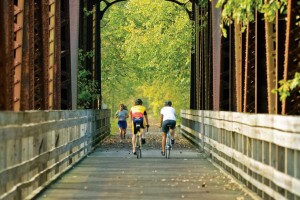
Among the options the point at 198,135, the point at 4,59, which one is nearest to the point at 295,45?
the point at 4,59

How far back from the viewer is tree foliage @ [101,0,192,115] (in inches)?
2157

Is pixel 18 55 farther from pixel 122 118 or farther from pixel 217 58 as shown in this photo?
pixel 122 118

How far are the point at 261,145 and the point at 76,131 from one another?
31.3ft

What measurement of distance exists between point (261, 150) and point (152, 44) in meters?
41.6

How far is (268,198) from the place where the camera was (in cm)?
1410

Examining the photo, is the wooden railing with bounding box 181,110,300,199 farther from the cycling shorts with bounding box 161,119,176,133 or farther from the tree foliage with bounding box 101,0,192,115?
the tree foliage with bounding box 101,0,192,115

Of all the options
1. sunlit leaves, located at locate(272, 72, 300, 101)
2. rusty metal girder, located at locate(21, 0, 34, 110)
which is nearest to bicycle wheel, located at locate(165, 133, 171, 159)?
rusty metal girder, located at locate(21, 0, 34, 110)

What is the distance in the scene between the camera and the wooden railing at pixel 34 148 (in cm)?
1227

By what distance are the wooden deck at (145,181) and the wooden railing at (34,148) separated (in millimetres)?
288

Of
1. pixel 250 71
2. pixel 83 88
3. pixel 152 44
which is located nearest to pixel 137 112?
pixel 83 88

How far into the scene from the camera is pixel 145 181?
1859 cm

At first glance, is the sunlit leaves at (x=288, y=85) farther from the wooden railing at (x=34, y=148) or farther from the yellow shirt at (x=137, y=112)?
the yellow shirt at (x=137, y=112)

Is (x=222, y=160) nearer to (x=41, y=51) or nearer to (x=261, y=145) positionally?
(x=41, y=51)

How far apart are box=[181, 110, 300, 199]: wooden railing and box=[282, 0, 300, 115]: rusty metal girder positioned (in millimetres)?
329
